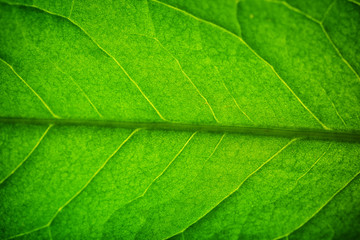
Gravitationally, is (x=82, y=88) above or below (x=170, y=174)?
above

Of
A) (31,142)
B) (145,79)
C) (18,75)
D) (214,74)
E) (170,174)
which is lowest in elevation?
(31,142)

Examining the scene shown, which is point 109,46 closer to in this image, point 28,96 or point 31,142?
point 28,96

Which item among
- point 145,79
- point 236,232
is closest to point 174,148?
point 145,79

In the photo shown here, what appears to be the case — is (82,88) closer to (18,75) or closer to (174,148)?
(18,75)
